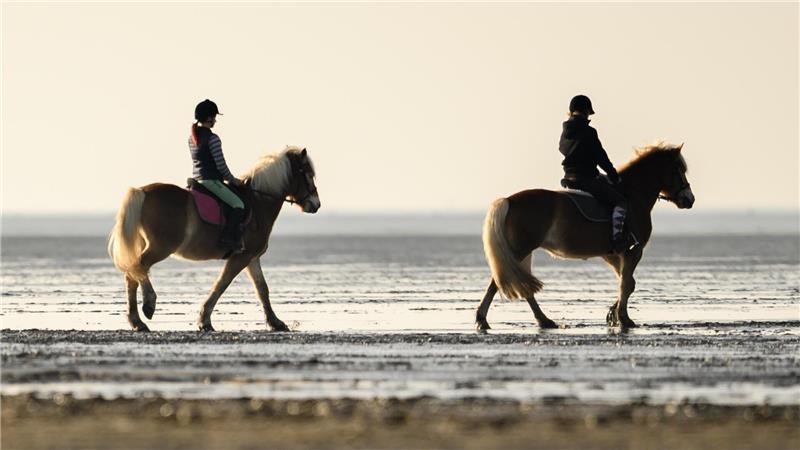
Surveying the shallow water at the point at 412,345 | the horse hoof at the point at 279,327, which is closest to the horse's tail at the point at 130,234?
the shallow water at the point at 412,345

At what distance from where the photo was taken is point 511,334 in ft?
58.5

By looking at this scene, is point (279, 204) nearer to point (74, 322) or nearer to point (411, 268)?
point (74, 322)

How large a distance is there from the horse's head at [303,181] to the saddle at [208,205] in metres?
0.99

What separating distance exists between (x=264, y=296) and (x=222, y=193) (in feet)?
4.04

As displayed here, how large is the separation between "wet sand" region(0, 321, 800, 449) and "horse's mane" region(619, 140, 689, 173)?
374 cm

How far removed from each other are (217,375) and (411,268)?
26128mm

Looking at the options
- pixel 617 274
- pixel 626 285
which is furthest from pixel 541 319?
pixel 617 274

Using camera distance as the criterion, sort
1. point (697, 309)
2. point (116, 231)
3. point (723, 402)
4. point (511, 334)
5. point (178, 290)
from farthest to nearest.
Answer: point (178, 290), point (697, 309), point (116, 231), point (511, 334), point (723, 402)

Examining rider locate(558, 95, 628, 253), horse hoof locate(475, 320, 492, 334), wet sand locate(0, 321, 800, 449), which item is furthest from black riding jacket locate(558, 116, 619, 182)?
wet sand locate(0, 321, 800, 449)

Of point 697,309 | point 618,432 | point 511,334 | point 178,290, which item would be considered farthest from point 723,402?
point 178,290

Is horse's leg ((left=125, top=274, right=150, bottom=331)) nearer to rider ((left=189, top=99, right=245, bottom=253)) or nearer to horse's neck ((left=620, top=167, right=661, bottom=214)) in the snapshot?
rider ((left=189, top=99, right=245, bottom=253))

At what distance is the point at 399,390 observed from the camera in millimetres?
12156

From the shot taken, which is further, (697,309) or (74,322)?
(697,309)

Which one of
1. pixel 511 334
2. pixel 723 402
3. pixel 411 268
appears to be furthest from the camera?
pixel 411 268
